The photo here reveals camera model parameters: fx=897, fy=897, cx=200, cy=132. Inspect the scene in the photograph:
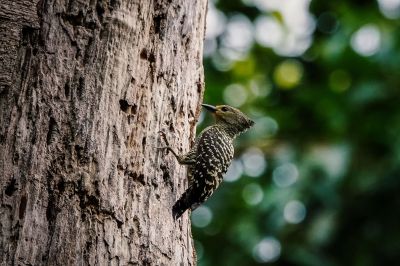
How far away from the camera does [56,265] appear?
4262 millimetres

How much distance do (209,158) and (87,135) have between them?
1.44 meters

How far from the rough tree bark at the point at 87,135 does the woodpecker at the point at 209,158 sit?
10cm

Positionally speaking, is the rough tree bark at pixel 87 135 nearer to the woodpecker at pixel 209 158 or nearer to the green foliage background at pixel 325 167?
the woodpecker at pixel 209 158

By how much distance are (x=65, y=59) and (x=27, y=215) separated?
0.86m

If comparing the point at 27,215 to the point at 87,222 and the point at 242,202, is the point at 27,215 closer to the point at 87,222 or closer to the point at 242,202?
the point at 87,222

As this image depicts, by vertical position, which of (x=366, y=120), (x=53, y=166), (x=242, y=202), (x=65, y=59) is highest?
(x=65, y=59)

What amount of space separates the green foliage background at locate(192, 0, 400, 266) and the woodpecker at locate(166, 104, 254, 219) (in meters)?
2.07

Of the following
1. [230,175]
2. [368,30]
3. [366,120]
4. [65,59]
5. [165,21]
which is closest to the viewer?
[65,59]

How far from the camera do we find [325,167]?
29.1 feet

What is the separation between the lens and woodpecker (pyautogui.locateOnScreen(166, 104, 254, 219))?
16.7 ft

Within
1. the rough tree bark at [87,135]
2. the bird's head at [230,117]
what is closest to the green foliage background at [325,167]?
the bird's head at [230,117]

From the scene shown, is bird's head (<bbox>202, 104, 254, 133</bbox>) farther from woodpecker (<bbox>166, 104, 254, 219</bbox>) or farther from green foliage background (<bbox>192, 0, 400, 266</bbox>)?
green foliage background (<bbox>192, 0, 400, 266</bbox>)

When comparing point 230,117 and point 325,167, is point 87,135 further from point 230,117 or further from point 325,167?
point 325,167

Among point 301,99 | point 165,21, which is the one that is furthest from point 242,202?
point 165,21
